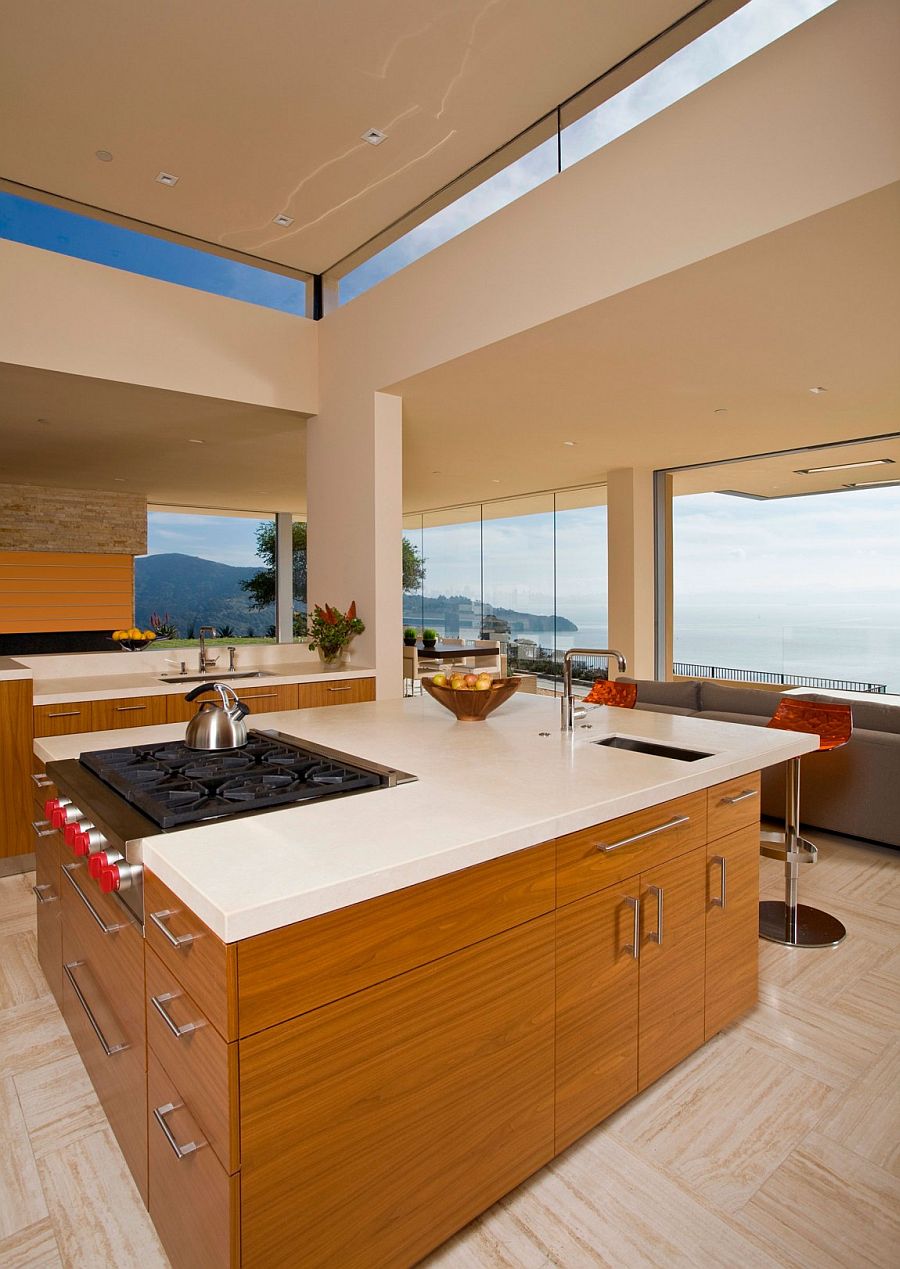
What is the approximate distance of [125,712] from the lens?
3.71 m

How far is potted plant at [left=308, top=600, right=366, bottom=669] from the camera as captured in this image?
14.9 feet

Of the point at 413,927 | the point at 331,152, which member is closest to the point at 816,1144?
the point at 413,927

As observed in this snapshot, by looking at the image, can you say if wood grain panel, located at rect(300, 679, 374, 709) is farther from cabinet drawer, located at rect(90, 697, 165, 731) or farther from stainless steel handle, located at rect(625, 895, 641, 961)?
stainless steel handle, located at rect(625, 895, 641, 961)

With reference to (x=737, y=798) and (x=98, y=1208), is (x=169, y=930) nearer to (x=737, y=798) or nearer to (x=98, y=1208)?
(x=98, y=1208)

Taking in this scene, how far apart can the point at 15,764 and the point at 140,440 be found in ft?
11.0

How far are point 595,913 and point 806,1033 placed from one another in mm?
1115

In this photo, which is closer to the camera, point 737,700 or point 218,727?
point 218,727

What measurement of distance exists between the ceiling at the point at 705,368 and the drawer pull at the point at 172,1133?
2.93m

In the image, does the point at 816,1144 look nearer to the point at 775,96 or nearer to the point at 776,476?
the point at 775,96

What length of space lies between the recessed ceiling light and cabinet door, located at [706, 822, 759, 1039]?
5.02 metres

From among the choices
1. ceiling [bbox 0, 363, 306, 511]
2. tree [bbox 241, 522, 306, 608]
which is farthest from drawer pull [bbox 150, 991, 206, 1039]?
tree [bbox 241, 522, 306, 608]

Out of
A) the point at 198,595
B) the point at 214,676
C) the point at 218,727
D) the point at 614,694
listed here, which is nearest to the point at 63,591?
the point at 198,595

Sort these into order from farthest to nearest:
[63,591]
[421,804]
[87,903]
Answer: [63,591]
[87,903]
[421,804]

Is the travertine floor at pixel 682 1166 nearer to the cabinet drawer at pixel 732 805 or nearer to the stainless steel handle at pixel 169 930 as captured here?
the cabinet drawer at pixel 732 805
